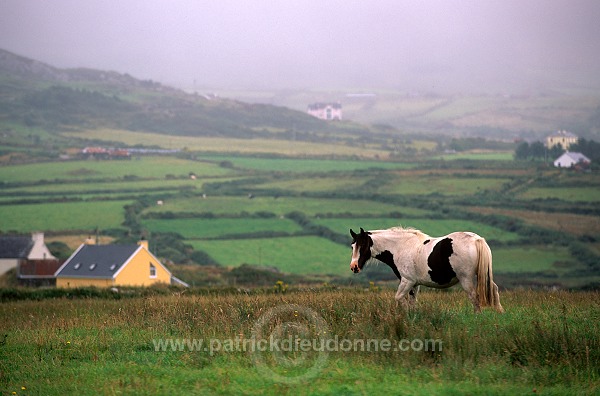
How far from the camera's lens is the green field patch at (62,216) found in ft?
268

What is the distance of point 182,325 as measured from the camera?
48.4ft

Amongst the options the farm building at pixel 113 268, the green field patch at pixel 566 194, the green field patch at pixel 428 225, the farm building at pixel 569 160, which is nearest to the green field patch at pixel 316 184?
the green field patch at pixel 566 194

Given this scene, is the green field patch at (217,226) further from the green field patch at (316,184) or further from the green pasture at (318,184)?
the green field patch at (316,184)

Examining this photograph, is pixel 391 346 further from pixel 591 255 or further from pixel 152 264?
pixel 591 255

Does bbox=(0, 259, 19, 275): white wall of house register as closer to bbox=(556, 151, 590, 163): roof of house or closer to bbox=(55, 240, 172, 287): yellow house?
bbox=(55, 240, 172, 287): yellow house

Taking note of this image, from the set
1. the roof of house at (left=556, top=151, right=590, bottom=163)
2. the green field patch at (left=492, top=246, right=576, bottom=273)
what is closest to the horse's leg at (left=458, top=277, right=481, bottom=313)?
the green field patch at (left=492, top=246, right=576, bottom=273)

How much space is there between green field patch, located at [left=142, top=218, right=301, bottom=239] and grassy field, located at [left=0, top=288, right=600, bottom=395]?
62.7 meters

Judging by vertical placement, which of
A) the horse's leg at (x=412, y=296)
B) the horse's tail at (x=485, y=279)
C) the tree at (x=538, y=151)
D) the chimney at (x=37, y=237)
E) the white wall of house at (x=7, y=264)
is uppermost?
the tree at (x=538, y=151)

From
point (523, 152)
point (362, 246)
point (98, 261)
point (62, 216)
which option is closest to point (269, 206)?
point (62, 216)

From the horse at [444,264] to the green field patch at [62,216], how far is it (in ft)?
225

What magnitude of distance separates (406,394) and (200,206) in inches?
3306

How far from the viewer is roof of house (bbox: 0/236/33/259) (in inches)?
2546

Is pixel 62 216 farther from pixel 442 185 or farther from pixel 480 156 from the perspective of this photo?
pixel 480 156

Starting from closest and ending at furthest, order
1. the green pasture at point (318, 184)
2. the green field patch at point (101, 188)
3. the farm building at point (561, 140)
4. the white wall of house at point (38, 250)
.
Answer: the white wall of house at point (38, 250), the green field patch at point (101, 188), the green pasture at point (318, 184), the farm building at point (561, 140)
